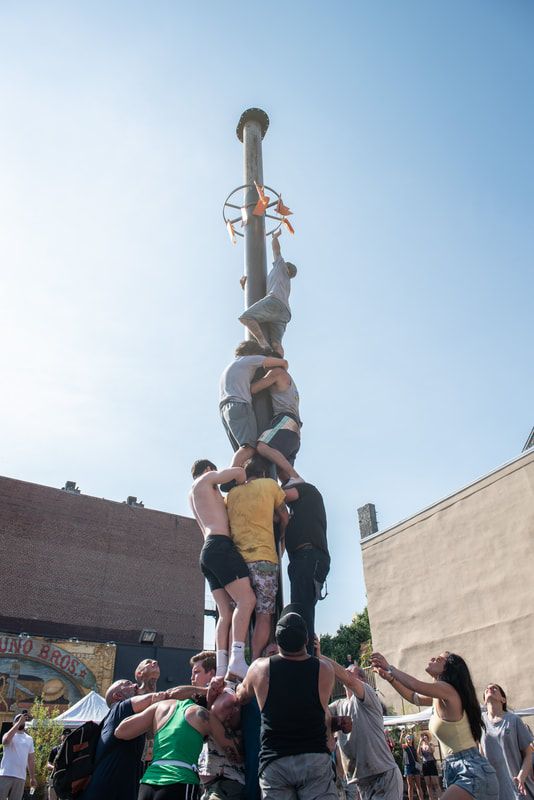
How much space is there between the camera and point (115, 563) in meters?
36.2

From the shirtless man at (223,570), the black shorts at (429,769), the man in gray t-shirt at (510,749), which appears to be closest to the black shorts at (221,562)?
the shirtless man at (223,570)

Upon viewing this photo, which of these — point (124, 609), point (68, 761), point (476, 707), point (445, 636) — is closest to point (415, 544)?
point (445, 636)

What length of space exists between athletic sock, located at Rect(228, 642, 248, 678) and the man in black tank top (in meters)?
0.72

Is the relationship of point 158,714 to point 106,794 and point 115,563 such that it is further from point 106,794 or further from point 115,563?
point 115,563

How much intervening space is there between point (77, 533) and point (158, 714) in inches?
1335

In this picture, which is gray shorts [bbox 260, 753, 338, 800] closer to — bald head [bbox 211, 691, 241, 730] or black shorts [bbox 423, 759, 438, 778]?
bald head [bbox 211, 691, 241, 730]

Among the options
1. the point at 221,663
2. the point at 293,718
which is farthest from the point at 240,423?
the point at 293,718

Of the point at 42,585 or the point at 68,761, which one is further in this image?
the point at 42,585

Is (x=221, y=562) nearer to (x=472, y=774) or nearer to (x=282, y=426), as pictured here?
(x=282, y=426)

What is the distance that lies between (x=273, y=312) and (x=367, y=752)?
4.07 m

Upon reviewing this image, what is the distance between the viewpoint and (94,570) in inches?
1388

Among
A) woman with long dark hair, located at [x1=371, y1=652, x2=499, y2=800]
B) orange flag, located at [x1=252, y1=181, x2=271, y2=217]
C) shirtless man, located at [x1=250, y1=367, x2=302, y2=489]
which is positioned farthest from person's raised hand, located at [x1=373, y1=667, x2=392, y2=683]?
orange flag, located at [x1=252, y1=181, x2=271, y2=217]

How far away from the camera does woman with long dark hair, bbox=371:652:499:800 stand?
4.34 meters

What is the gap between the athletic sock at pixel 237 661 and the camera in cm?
425
